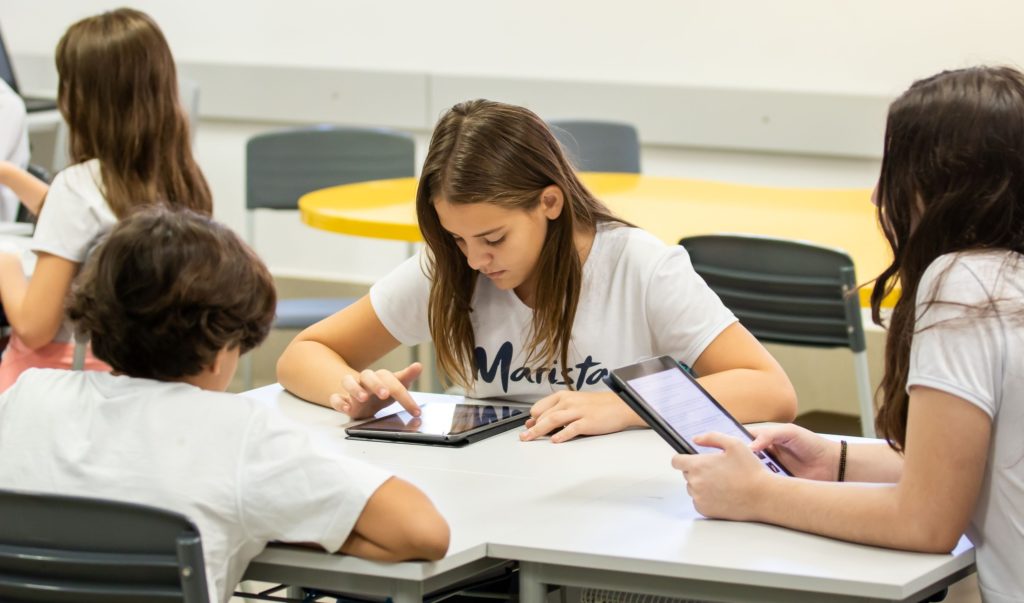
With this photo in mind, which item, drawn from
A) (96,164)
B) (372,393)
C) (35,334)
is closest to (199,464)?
(372,393)

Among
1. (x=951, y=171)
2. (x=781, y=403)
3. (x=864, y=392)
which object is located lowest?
(x=864, y=392)

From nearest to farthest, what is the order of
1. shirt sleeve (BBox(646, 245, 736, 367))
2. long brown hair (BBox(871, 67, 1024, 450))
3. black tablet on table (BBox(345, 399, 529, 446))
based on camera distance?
1. long brown hair (BBox(871, 67, 1024, 450))
2. black tablet on table (BBox(345, 399, 529, 446))
3. shirt sleeve (BBox(646, 245, 736, 367))

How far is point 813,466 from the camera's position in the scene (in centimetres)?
172

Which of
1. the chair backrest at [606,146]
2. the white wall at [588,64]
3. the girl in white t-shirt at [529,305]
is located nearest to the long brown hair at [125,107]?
the girl in white t-shirt at [529,305]

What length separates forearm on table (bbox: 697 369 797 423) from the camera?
1.91 metres

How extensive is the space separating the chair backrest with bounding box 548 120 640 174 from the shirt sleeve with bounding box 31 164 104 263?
72.6 inches

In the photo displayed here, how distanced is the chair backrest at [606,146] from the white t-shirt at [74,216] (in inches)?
71.8

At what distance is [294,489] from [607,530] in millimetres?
360

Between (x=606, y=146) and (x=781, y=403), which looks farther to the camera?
(x=606, y=146)

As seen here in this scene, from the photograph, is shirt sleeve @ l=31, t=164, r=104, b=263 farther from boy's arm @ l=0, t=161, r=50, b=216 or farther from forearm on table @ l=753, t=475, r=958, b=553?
forearm on table @ l=753, t=475, r=958, b=553

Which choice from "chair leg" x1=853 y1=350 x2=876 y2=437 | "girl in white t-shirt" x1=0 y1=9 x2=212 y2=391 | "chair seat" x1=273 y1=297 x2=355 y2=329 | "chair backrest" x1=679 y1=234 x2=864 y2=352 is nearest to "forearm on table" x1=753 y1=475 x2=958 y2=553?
"chair backrest" x1=679 y1=234 x2=864 y2=352

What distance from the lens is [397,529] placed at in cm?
141

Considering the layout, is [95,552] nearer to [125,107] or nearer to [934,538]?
[934,538]

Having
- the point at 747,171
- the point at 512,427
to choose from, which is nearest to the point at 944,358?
the point at 512,427
